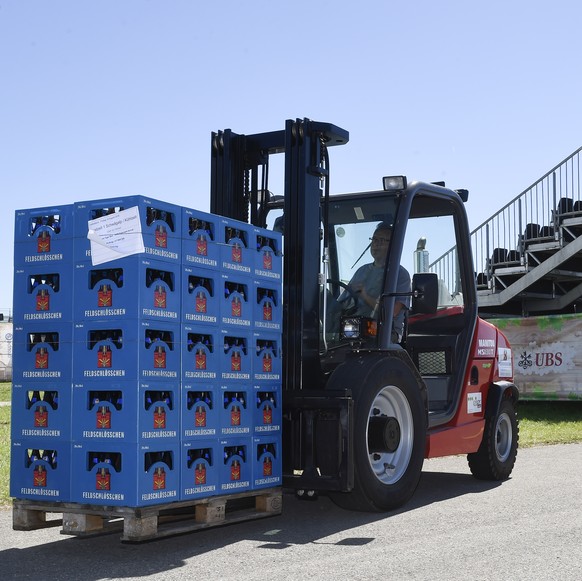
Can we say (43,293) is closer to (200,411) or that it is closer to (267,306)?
(200,411)

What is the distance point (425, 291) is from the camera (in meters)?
8.00

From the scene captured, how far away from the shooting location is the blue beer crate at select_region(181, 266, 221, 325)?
20.7 ft

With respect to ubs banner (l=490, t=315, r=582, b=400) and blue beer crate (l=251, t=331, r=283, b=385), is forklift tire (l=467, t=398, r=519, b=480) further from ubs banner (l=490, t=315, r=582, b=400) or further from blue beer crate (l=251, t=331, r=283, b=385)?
ubs banner (l=490, t=315, r=582, b=400)

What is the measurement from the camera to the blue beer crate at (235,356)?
6.65 m

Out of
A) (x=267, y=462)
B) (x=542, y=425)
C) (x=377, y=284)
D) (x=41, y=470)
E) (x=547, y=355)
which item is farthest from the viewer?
(x=547, y=355)

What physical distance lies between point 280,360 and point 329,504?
176cm

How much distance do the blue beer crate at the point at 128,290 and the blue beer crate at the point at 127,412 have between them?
17.4 inches

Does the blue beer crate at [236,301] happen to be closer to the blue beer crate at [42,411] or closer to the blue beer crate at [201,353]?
the blue beer crate at [201,353]

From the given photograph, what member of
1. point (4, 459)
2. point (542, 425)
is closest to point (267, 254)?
point (4, 459)

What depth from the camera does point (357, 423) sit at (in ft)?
23.7

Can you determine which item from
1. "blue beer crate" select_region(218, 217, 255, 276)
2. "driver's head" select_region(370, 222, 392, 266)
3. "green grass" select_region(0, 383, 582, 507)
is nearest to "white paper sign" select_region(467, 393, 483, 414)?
"driver's head" select_region(370, 222, 392, 266)

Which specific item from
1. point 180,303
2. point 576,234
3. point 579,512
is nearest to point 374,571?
point 180,303

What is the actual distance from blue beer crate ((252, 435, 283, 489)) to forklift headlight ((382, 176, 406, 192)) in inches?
96.3

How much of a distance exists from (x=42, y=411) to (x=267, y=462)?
1690mm
